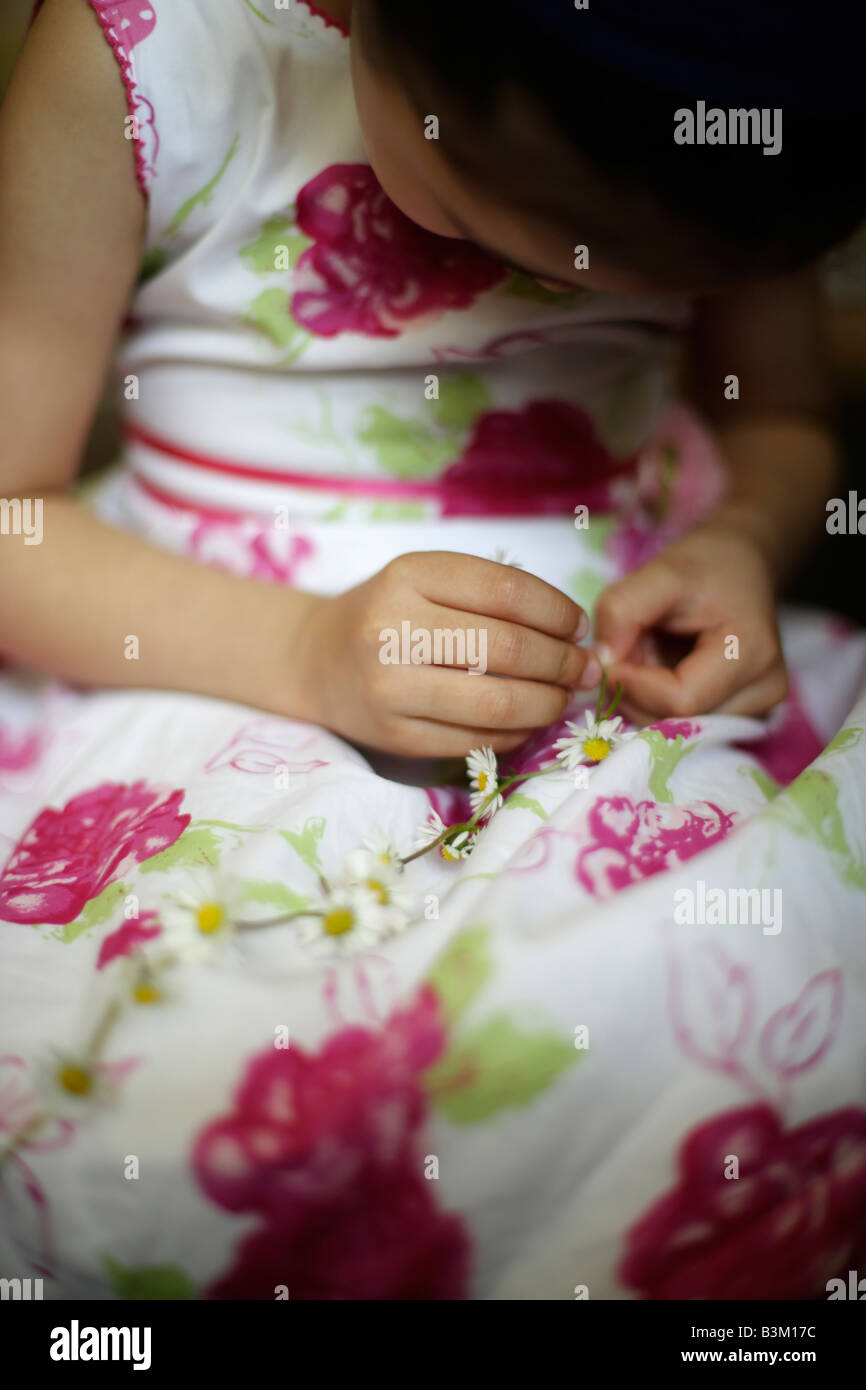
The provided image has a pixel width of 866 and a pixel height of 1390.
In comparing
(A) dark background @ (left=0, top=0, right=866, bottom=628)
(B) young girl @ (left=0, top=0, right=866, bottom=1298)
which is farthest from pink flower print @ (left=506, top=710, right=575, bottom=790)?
(A) dark background @ (left=0, top=0, right=866, bottom=628)

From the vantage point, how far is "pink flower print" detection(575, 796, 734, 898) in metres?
0.44

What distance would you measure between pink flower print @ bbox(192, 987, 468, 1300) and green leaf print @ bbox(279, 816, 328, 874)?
0.09 meters

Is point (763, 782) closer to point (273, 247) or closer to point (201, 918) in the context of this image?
point (201, 918)

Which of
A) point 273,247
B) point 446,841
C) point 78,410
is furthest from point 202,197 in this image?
point 446,841

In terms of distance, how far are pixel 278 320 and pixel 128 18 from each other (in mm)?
158

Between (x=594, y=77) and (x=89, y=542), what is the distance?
393mm

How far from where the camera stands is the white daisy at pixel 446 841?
49 cm

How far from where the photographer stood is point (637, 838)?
459mm

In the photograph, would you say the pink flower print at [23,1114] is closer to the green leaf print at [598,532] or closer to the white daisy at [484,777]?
the white daisy at [484,777]

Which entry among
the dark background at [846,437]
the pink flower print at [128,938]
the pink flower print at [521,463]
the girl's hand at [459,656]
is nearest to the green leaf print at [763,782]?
the girl's hand at [459,656]
